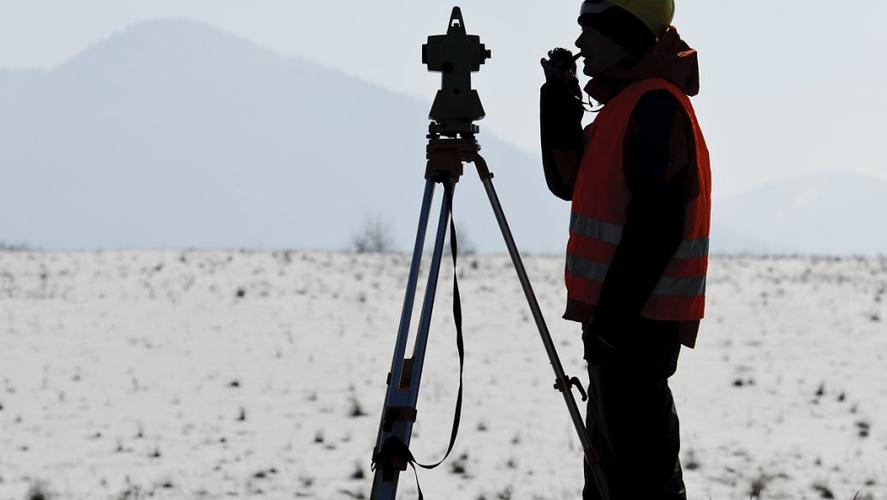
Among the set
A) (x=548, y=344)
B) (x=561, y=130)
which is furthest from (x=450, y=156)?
(x=548, y=344)

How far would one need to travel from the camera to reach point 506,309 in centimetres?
1268

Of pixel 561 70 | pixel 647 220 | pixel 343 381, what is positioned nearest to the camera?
pixel 647 220

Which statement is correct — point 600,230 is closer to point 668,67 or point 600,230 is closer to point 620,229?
point 620,229

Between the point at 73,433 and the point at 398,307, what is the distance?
612cm

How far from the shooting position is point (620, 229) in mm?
3268

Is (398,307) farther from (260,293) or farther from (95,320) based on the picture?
(95,320)

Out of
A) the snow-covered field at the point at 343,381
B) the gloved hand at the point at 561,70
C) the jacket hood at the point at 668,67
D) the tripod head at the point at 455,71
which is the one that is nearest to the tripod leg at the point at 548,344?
the tripod head at the point at 455,71

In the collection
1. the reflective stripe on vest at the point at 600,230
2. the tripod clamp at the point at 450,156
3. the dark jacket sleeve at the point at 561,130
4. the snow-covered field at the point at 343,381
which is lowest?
the snow-covered field at the point at 343,381

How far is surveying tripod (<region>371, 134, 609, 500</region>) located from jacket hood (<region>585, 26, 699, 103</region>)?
2.04 feet

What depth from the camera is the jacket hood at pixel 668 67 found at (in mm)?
3334

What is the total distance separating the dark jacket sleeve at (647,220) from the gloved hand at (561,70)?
445mm

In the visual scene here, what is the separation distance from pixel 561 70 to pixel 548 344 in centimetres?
103

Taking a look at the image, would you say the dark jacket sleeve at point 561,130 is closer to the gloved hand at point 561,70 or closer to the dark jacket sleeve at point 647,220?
the gloved hand at point 561,70

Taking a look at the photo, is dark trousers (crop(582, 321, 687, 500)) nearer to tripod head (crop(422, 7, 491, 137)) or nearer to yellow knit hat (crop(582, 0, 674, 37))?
tripod head (crop(422, 7, 491, 137))
